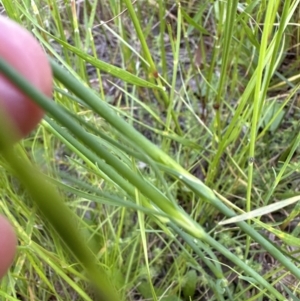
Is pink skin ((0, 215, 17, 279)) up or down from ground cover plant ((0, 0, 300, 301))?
up

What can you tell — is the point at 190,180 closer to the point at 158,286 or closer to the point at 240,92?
the point at 158,286

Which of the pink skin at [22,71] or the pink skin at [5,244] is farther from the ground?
the pink skin at [22,71]

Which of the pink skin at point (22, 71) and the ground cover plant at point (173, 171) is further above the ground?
the pink skin at point (22, 71)

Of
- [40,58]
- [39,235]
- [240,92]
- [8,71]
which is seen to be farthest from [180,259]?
[8,71]

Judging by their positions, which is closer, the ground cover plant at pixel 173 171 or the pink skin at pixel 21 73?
the pink skin at pixel 21 73

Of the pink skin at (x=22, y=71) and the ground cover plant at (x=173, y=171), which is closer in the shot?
the pink skin at (x=22, y=71)

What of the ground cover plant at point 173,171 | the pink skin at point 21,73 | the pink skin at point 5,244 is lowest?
the ground cover plant at point 173,171

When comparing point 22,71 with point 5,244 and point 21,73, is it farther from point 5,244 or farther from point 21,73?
point 5,244
